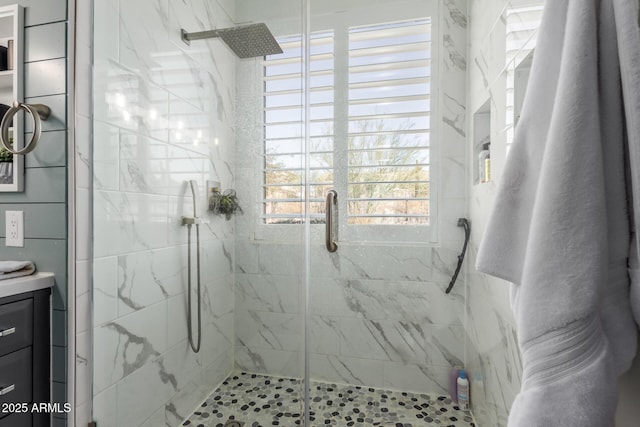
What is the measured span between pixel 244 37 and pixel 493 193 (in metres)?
1.11

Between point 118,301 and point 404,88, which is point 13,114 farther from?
point 404,88

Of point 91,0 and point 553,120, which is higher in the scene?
point 91,0

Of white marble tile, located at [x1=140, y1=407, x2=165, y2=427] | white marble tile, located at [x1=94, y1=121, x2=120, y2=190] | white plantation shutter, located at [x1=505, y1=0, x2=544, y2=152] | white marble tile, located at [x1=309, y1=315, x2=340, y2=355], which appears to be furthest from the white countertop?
white plantation shutter, located at [x1=505, y1=0, x2=544, y2=152]

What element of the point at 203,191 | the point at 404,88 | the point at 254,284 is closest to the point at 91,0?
the point at 203,191

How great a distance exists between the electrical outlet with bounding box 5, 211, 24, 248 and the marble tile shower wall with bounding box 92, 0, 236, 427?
0.25 metres

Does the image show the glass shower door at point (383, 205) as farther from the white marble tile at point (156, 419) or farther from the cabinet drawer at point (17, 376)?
the cabinet drawer at point (17, 376)

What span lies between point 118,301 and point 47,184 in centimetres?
47

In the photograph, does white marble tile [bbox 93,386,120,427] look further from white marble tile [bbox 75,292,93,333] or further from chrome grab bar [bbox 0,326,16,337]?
A: chrome grab bar [bbox 0,326,16,337]

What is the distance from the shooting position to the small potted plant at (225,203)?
4.12 ft

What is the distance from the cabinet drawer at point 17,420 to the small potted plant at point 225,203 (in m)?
0.88

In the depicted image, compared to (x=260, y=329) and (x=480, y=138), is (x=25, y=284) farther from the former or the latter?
(x=480, y=138)

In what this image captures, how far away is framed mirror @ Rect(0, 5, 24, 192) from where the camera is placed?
45.7 inches

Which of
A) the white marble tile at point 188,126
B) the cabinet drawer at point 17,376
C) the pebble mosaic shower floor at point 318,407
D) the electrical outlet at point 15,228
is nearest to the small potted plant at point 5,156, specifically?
the electrical outlet at point 15,228

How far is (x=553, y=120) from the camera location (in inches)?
20.8
